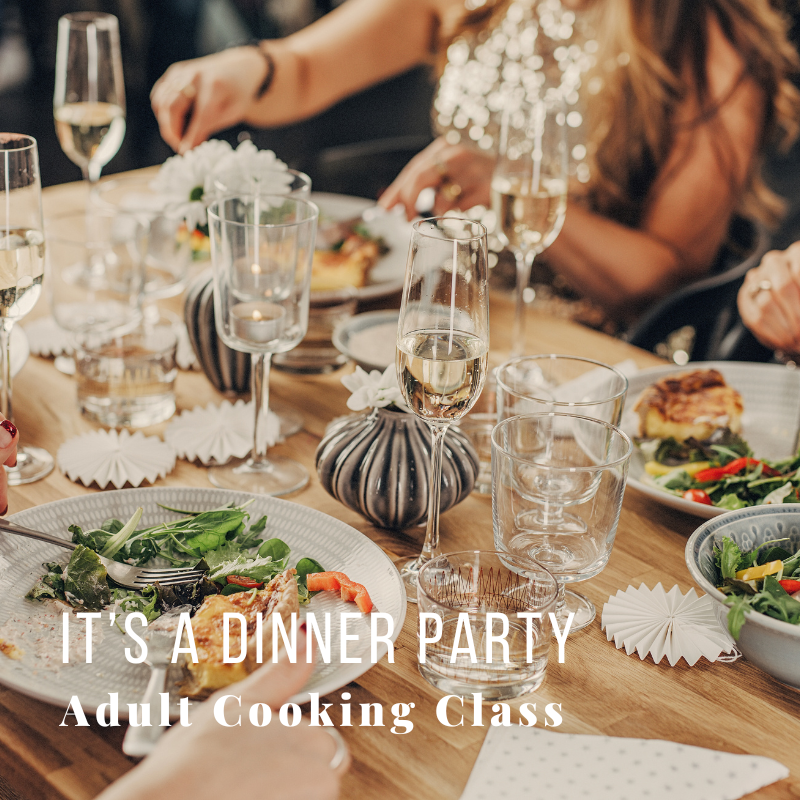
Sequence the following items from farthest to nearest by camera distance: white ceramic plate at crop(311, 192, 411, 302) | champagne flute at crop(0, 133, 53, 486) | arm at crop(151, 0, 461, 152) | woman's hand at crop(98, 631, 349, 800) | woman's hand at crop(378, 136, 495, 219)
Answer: arm at crop(151, 0, 461, 152), woman's hand at crop(378, 136, 495, 219), white ceramic plate at crop(311, 192, 411, 302), champagne flute at crop(0, 133, 53, 486), woman's hand at crop(98, 631, 349, 800)

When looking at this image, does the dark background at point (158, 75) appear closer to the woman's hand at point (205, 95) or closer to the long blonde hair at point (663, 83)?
the long blonde hair at point (663, 83)

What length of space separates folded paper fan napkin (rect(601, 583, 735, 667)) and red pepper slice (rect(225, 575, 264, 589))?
12.8 inches

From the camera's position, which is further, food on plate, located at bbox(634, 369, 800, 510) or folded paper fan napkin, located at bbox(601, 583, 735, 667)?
food on plate, located at bbox(634, 369, 800, 510)

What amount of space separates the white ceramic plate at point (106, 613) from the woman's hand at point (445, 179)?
0.90 m

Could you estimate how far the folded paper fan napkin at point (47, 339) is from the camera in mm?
1421

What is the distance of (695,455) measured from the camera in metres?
1.18

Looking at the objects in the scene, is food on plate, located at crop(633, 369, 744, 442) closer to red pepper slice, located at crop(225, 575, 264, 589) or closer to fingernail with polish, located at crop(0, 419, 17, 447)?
red pepper slice, located at crop(225, 575, 264, 589)

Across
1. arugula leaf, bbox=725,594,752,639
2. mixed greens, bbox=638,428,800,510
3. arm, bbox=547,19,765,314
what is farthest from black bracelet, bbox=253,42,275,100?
arugula leaf, bbox=725,594,752,639

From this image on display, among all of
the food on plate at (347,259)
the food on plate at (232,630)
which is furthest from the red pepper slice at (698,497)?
the food on plate at (347,259)

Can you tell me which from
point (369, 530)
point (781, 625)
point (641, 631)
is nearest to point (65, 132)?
point (369, 530)

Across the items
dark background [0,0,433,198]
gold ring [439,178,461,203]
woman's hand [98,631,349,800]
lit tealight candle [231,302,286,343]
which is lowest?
dark background [0,0,433,198]

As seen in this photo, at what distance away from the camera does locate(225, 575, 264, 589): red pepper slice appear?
839 millimetres

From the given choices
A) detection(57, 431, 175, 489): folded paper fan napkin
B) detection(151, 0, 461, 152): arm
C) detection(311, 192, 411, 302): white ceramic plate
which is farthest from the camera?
detection(151, 0, 461, 152): arm

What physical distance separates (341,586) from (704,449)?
22.1 inches
